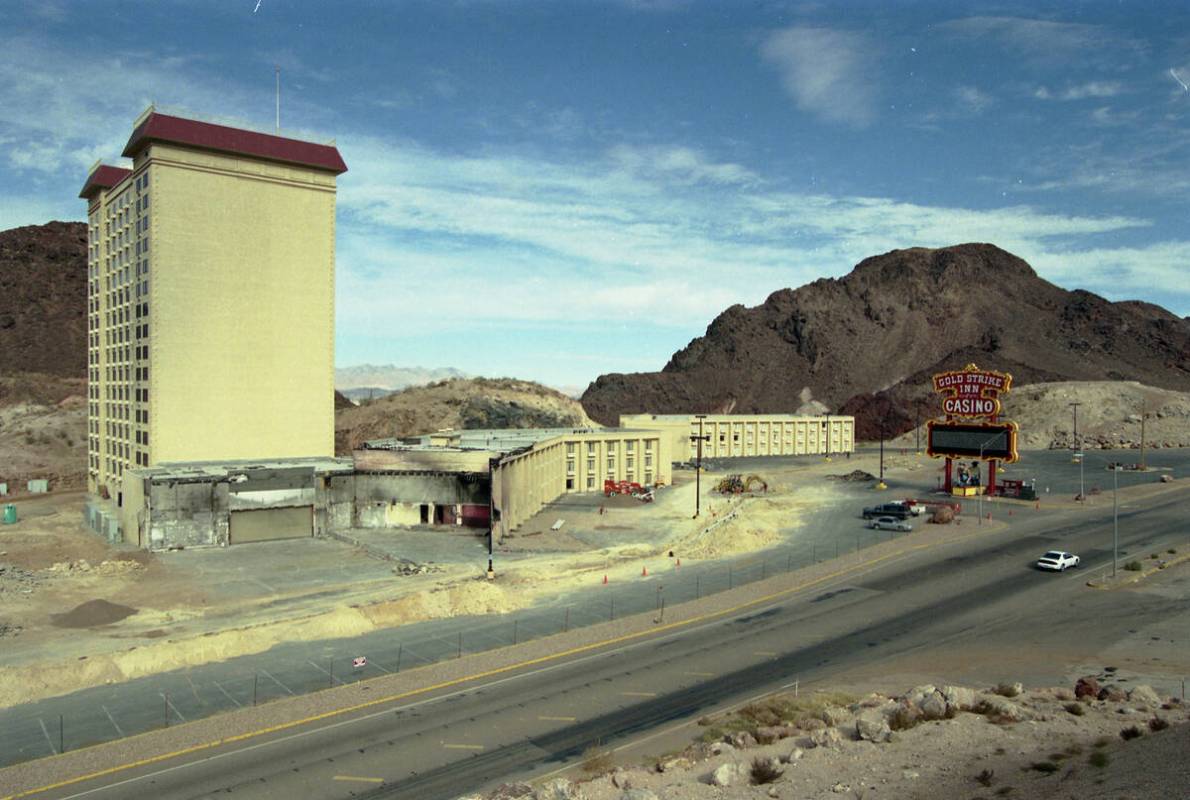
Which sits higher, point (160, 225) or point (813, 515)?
point (160, 225)

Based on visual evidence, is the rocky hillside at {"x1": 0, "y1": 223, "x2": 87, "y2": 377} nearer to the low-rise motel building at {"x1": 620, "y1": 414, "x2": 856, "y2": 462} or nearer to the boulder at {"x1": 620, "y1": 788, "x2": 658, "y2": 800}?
the low-rise motel building at {"x1": 620, "y1": 414, "x2": 856, "y2": 462}

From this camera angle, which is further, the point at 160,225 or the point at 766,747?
the point at 160,225

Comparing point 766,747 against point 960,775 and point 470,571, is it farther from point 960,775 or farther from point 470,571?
point 470,571

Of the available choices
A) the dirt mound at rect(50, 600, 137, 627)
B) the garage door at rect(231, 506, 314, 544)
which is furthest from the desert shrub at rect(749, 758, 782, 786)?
the garage door at rect(231, 506, 314, 544)

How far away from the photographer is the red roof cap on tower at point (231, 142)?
77375 mm

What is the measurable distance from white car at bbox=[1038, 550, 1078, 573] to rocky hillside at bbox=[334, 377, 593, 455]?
327 ft

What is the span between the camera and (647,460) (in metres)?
113

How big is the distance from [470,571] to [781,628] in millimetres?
24024

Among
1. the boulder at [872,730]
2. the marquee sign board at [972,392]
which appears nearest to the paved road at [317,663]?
the boulder at [872,730]

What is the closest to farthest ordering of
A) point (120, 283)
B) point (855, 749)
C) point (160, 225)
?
point (855, 749)
point (160, 225)
point (120, 283)

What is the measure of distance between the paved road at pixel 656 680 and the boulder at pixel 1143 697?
6.42 meters

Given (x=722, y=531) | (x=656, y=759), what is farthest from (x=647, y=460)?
(x=656, y=759)

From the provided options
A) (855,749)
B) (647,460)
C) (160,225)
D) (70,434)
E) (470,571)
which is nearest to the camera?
(855,749)

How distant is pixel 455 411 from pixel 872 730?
4862 inches
